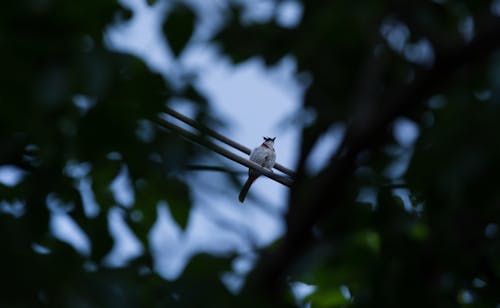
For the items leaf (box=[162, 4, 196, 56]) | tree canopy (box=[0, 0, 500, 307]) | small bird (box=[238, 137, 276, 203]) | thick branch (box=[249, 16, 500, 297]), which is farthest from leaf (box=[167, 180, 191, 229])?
small bird (box=[238, 137, 276, 203])

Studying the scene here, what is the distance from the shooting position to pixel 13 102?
1.94 m

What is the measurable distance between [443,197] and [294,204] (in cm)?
37

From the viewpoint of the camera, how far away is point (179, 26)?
2178 millimetres

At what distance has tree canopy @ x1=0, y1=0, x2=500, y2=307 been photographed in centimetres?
166

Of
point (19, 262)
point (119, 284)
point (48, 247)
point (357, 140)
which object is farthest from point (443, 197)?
point (48, 247)

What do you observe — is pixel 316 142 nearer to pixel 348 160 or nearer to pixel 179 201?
pixel 348 160

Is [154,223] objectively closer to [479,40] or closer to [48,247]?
[48,247]

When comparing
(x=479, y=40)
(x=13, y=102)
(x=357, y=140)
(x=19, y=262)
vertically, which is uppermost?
(x=479, y=40)

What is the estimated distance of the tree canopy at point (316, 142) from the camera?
1.66 m

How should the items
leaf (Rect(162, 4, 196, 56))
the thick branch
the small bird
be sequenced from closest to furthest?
the thick branch → leaf (Rect(162, 4, 196, 56)) → the small bird

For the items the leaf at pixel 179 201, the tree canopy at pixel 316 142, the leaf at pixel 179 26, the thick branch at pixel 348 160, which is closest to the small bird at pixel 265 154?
the leaf at pixel 179 201

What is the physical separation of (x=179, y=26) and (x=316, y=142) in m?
0.69

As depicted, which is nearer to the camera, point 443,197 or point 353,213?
point 443,197

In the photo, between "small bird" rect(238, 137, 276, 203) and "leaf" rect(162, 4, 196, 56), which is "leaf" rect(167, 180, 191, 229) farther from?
"small bird" rect(238, 137, 276, 203)
